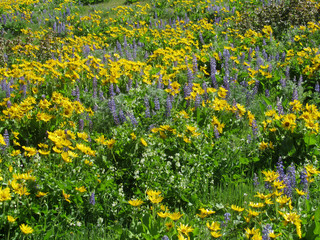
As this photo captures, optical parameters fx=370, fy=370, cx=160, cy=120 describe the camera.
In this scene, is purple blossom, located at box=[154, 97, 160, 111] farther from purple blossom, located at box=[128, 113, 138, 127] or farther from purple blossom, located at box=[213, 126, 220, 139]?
purple blossom, located at box=[213, 126, 220, 139]

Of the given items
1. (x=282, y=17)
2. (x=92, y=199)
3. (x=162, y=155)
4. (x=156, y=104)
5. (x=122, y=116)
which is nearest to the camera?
(x=92, y=199)

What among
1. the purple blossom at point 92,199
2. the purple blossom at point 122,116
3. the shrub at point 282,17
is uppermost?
the shrub at point 282,17

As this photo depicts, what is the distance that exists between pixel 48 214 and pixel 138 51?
17.4 ft

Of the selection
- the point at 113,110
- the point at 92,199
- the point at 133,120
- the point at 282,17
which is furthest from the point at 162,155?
the point at 282,17

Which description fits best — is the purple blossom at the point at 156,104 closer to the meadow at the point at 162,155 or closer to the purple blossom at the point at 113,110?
the meadow at the point at 162,155

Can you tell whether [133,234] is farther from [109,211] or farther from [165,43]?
[165,43]

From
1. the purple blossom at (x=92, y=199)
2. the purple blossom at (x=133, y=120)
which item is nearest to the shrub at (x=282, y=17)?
the purple blossom at (x=133, y=120)

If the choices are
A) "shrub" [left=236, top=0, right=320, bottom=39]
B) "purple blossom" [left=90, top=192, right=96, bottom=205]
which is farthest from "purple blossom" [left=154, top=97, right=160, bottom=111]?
"shrub" [left=236, top=0, right=320, bottom=39]

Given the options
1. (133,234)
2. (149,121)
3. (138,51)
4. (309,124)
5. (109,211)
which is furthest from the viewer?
(138,51)

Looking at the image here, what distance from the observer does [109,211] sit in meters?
3.28

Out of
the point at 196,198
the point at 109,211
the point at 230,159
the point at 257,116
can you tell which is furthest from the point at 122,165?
the point at 257,116

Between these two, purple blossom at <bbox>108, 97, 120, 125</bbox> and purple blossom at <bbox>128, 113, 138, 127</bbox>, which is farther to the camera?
purple blossom at <bbox>108, 97, 120, 125</bbox>

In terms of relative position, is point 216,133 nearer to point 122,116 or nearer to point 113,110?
point 122,116

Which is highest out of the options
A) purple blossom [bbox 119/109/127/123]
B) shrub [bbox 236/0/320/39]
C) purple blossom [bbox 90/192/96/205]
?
shrub [bbox 236/0/320/39]
